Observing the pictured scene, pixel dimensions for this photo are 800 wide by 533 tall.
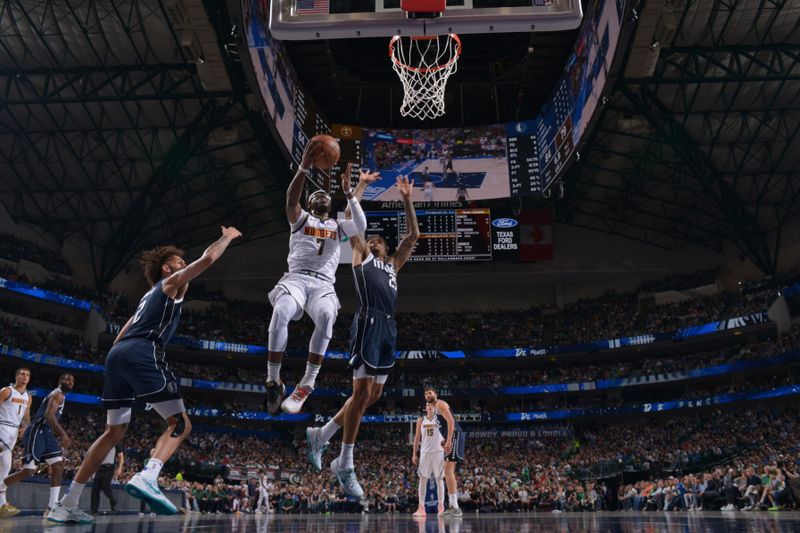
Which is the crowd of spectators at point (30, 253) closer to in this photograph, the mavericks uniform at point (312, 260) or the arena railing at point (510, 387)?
the arena railing at point (510, 387)

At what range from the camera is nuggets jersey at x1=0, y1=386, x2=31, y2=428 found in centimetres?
962

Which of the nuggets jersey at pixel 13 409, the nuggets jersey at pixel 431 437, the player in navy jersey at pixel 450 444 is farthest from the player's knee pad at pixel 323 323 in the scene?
the nuggets jersey at pixel 13 409

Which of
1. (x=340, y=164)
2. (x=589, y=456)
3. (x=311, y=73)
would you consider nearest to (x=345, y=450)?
(x=340, y=164)

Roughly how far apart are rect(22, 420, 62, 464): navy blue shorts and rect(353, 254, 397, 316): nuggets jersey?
235 inches

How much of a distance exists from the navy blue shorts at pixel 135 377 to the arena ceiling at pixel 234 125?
12.1 m

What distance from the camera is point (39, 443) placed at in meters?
9.82

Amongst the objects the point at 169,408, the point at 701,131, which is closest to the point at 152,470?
the point at 169,408

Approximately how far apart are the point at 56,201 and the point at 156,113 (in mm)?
9672

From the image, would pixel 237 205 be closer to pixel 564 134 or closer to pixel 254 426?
pixel 254 426

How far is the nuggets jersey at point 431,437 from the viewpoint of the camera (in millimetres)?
11335

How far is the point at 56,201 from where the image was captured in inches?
1288

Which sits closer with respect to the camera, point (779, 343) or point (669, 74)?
point (669, 74)

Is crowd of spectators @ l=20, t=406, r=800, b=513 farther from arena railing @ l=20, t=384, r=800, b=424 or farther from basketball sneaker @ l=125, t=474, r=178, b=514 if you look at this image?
basketball sneaker @ l=125, t=474, r=178, b=514

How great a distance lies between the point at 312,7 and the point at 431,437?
23.2 feet
